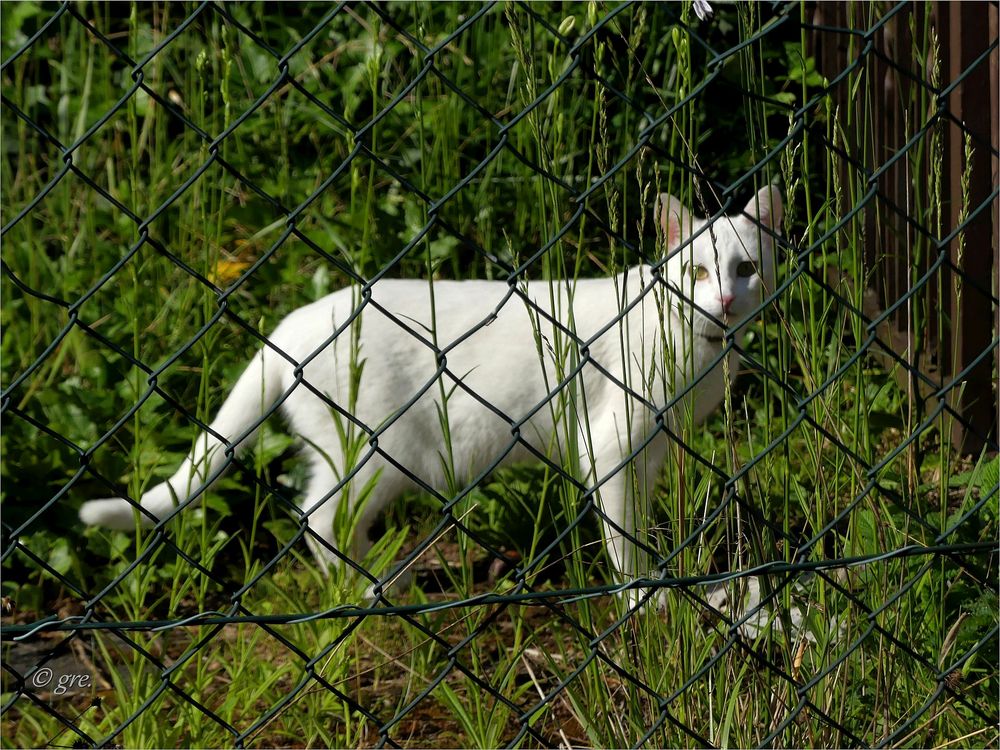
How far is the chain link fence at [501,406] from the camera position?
1562 millimetres

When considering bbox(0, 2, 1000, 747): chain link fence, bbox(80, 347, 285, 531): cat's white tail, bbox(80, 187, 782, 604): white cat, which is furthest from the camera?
bbox(80, 187, 782, 604): white cat

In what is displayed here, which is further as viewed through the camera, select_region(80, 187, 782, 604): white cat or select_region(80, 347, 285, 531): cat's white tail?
select_region(80, 187, 782, 604): white cat

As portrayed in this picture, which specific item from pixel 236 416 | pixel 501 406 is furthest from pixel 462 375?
pixel 236 416

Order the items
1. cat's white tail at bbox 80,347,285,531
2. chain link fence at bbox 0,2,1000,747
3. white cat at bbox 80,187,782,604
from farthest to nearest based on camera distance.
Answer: white cat at bbox 80,187,782,604 → cat's white tail at bbox 80,347,285,531 → chain link fence at bbox 0,2,1000,747

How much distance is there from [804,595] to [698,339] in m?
0.96

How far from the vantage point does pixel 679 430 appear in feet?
5.63

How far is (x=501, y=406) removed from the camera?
2881 millimetres

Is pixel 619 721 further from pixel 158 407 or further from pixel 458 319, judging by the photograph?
pixel 158 407

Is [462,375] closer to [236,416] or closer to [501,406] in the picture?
[501,406]

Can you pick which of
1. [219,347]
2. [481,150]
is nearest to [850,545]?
[219,347]

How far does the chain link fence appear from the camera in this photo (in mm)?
1562

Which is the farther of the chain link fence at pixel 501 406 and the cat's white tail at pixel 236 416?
the cat's white tail at pixel 236 416

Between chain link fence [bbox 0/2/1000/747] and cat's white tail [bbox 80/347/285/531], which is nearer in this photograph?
chain link fence [bbox 0/2/1000/747]

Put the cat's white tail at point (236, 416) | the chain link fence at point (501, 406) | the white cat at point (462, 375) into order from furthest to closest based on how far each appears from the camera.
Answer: the white cat at point (462, 375)
the cat's white tail at point (236, 416)
the chain link fence at point (501, 406)
